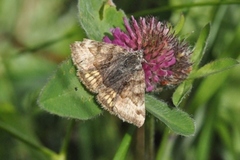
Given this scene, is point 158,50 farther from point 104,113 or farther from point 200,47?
point 104,113

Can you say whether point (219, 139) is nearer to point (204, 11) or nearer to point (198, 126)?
point (198, 126)

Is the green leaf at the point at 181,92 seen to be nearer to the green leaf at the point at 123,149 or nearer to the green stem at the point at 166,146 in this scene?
the green leaf at the point at 123,149

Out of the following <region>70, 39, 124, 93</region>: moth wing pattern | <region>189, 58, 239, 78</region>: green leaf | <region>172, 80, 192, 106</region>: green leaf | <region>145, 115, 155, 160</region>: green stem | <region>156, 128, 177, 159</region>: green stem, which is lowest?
<region>156, 128, 177, 159</region>: green stem

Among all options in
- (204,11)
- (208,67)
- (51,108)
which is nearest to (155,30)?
(208,67)

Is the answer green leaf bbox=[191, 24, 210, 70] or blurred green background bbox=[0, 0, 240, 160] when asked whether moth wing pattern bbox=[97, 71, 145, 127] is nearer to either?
green leaf bbox=[191, 24, 210, 70]

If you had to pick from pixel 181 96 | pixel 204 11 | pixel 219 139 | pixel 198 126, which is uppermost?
pixel 181 96

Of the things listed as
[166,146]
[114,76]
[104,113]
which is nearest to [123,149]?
[114,76]

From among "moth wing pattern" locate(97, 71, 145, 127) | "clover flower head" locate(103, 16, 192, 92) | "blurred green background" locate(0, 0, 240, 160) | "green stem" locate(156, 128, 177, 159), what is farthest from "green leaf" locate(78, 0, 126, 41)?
"green stem" locate(156, 128, 177, 159)

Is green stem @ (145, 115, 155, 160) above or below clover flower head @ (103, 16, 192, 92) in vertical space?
below
